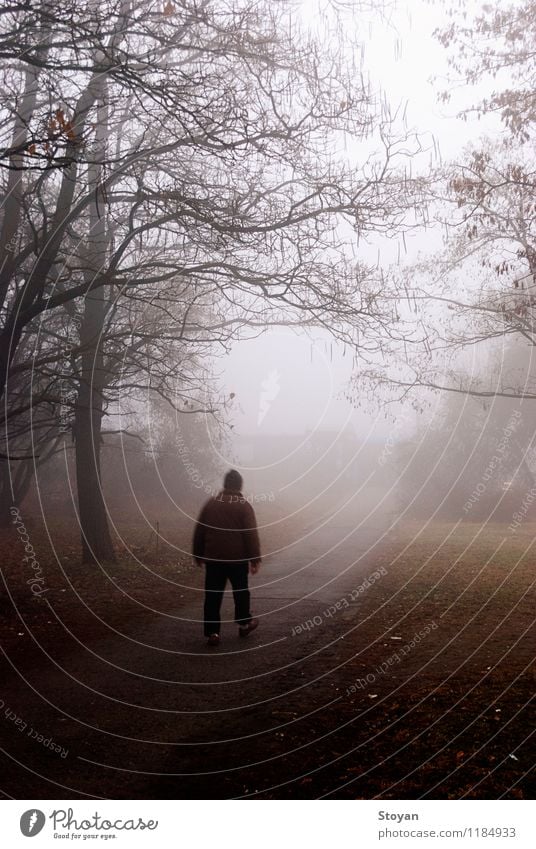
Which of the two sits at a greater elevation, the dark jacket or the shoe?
the dark jacket

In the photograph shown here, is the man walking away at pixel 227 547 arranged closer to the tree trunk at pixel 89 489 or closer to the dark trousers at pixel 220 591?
the dark trousers at pixel 220 591

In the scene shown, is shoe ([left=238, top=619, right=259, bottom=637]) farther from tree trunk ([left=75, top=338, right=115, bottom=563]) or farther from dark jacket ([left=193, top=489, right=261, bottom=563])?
tree trunk ([left=75, top=338, right=115, bottom=563])

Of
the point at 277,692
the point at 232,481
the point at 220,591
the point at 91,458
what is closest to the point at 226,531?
the point at 232,481

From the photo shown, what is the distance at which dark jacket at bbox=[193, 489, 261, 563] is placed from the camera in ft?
31.3

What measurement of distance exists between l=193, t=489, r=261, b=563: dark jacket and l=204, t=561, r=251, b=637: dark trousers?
0.44 ft

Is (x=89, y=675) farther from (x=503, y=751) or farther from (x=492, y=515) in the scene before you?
(x=492, y=515)

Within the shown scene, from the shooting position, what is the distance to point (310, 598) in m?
12.7

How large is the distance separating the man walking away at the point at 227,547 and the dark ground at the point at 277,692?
490 millimetres

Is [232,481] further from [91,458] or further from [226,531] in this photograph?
[91,458]

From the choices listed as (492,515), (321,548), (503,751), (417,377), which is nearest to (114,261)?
(503,751)

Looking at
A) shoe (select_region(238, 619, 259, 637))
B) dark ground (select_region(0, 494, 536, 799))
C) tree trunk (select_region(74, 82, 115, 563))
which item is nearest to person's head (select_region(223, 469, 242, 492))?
shoe (select_region(238, 619, 259, 637))

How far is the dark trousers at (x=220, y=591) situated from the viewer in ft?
30.9

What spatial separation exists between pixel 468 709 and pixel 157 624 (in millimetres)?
5809

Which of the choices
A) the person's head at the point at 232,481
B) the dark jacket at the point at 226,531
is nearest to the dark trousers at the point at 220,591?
the dark jacket at the point at 226,531
